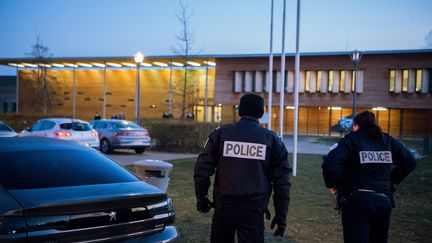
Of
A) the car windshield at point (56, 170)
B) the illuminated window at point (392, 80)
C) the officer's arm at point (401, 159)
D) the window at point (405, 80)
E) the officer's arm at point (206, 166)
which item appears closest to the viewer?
the car windshield at point (56, 170)

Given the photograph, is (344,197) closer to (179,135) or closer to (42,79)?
(179,135)

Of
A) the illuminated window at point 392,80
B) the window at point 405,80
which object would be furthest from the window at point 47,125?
the window at point 405,80

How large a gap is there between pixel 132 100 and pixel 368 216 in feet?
177

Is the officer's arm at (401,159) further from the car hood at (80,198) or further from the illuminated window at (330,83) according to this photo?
the illuminated window at (330,83)

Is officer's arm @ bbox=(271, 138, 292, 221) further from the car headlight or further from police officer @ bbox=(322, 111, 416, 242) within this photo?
the car headlight

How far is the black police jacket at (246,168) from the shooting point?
4129 millimetres

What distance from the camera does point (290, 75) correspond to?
45594 mm

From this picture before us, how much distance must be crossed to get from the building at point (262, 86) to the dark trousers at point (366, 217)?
109ft

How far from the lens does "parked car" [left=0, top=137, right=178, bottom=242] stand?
144 inches

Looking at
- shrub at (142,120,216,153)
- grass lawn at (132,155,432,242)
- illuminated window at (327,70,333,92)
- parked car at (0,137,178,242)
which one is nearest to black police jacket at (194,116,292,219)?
parked car at (0,137,178,242)

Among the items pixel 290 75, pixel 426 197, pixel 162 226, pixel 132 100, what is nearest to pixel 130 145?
pixel 426 197

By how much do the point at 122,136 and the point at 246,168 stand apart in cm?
1648

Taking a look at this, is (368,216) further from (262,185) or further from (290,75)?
(290,75)

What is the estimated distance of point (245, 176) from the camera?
4145 mm
